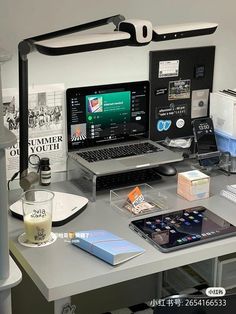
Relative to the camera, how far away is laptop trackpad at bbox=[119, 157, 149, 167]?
219 cm

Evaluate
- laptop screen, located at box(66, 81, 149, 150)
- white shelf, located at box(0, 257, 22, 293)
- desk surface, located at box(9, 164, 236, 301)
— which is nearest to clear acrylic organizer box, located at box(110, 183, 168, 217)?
desk surface, located at box(9, 164, 236, 301)

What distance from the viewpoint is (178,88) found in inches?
97.7

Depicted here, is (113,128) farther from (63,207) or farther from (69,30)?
(69,30)

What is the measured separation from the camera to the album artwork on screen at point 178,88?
242cm

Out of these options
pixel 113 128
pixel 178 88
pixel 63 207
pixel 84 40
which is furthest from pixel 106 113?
pixel 84 40

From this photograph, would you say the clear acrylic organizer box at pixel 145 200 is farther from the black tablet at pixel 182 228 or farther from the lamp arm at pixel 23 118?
the lamp arm at pixel 23 118

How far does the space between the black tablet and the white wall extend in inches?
25.4

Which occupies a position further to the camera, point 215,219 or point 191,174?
point 191,174

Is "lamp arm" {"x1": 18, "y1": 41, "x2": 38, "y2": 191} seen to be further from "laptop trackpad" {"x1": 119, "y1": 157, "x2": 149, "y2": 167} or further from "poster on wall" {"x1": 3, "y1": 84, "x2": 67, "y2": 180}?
"laptop trackpad" {"x1": 119, "y1": 157, "x2": 149, "y2": 167}

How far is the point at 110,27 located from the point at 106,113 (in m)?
0.34

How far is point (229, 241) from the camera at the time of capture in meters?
1.88

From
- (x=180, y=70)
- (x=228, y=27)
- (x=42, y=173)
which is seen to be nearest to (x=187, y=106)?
(x=180, y=70)

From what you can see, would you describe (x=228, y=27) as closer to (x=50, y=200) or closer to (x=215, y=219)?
(x=215, y=219)

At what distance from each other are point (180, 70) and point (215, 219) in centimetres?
75
